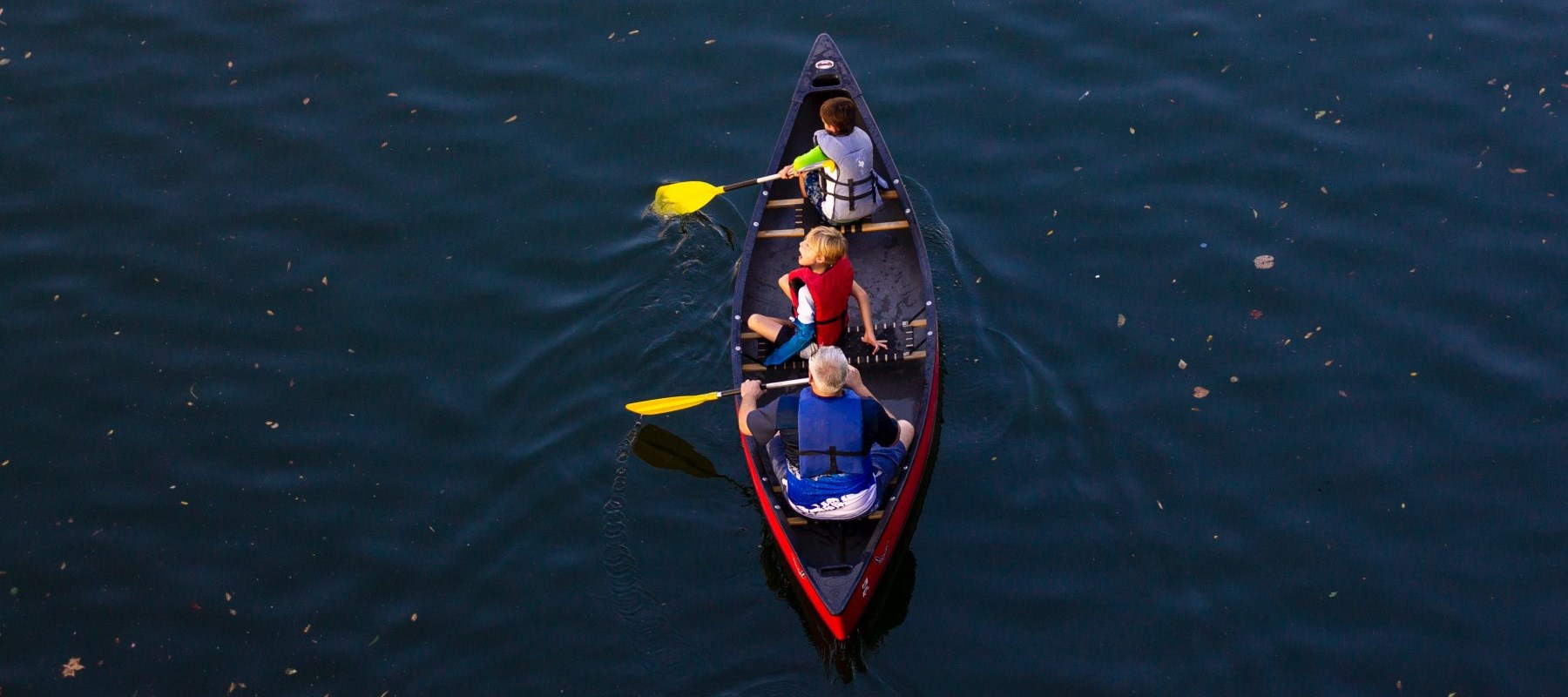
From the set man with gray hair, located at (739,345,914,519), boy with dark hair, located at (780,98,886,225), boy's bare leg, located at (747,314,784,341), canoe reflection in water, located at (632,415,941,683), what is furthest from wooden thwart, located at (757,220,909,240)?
man with gray hair, located at (739,345,914,519)

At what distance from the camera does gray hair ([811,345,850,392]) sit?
34.4 ft

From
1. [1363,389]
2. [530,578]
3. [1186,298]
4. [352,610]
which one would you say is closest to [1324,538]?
[1363,389]

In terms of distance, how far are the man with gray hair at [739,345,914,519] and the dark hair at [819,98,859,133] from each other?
334 cm

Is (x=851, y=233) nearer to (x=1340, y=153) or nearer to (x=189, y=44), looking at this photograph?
(x=1340, y=153)

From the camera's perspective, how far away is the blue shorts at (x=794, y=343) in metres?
12.9

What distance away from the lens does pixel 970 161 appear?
16.3 m

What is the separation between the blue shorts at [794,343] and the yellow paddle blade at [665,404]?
724 mm

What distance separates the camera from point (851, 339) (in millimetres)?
A: 13352

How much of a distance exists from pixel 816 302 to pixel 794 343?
701 mm

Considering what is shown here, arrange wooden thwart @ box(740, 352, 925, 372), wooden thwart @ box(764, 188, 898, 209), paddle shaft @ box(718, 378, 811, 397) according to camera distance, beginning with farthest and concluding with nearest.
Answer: wooden thwart @ box(764, 188, 898, 209) < wooden thwart @ box(740, 352, 925, 372) < paddle shaft @ box(718, 378, 811, 397)

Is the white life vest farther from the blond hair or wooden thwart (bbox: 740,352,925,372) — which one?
wooden thwart (bbox: 740,352,925,372)

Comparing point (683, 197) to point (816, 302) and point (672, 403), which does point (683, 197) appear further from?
point (816, 302)

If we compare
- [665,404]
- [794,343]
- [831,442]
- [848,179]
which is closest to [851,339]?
[794,343]

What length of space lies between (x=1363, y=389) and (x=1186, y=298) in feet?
6.87
